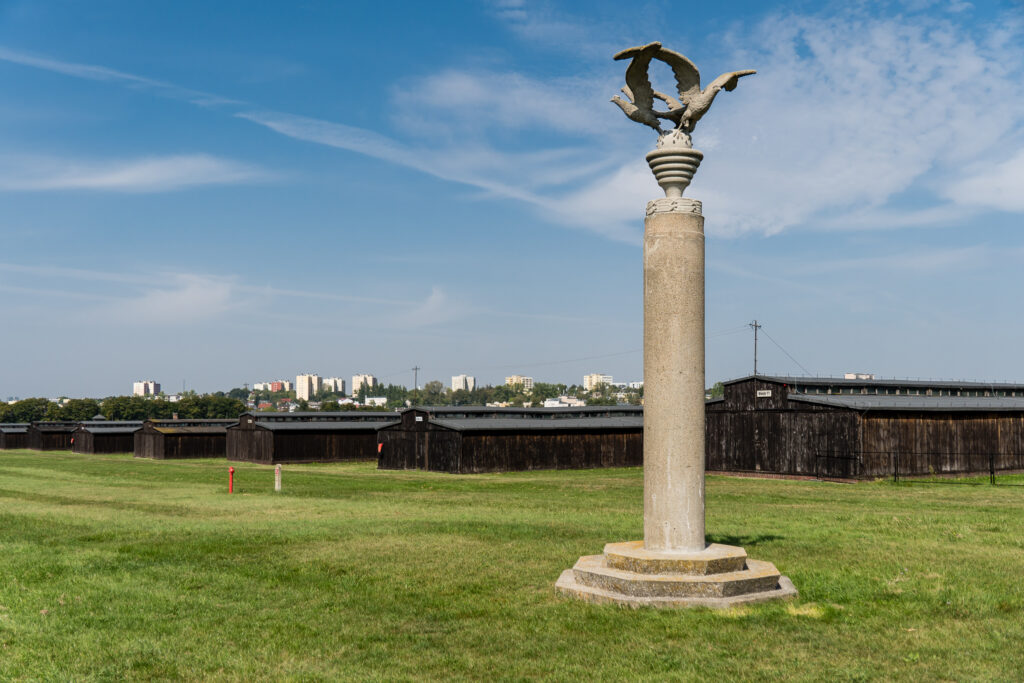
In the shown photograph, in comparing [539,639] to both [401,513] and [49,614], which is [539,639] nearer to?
[49,614]

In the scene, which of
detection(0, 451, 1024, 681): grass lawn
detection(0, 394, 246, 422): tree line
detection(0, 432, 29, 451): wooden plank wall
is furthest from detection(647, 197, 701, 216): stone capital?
detection(0, 394, 246, 422): tree line

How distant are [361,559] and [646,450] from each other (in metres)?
5.47

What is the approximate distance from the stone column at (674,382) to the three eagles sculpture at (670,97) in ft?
4.81

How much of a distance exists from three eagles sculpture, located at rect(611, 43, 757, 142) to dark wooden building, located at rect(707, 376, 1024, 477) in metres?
25.4

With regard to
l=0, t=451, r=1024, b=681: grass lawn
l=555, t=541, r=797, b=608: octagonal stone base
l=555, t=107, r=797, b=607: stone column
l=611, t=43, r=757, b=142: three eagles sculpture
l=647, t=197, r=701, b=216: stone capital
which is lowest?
l=0, t=451, r=1024, b=681: grass lawn

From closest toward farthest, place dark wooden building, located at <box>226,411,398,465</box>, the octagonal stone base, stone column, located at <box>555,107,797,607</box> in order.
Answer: the octagonal stone base < stone column, located at <box>555,107,797,607</box> < dark wooden building, located at <box>226,411,398,465</box>

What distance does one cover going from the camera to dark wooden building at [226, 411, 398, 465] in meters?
57.3

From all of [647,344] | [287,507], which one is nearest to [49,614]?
[647,344]

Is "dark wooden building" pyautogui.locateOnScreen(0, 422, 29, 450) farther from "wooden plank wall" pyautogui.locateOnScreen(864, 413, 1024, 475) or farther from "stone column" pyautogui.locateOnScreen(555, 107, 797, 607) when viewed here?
"stone column" pyautogui.locateOnScreen(555, 107, 797, 607)

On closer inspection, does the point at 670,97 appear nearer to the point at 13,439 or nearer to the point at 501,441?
the point at 501,441

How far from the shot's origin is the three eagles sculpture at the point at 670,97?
12.2 m

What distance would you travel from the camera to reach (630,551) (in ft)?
37.1

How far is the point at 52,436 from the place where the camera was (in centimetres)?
8331

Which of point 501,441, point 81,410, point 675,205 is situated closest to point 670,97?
point 675,205
